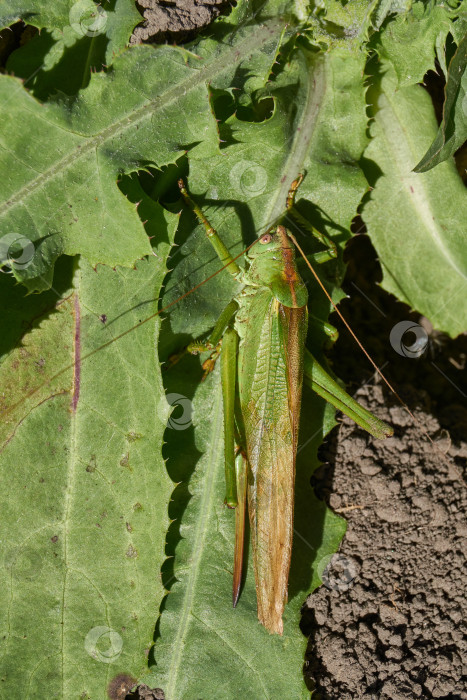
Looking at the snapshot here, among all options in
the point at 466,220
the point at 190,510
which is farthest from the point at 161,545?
the point at 466,220

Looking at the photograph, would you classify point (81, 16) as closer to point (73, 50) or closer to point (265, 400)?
point (73, 50)

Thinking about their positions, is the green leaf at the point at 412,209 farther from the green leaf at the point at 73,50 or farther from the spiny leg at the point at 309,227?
the green leaf at the point at 73,50

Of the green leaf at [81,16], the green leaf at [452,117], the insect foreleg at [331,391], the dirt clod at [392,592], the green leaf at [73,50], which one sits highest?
the green leaf at [81,16]

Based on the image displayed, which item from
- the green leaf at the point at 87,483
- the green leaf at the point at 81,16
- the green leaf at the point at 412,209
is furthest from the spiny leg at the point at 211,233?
the green leaf at the point at 412,209

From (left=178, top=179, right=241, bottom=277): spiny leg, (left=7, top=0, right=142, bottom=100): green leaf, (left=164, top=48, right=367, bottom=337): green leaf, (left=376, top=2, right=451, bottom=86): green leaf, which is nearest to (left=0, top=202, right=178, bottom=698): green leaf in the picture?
(left=178, top=179, right=241, bottom=277): spiny leg

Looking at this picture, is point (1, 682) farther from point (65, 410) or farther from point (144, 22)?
point (144, 22)

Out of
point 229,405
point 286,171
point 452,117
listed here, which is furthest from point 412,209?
point 229,405

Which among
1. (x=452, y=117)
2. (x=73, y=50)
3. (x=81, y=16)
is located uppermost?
(x=81, y=16)
